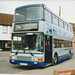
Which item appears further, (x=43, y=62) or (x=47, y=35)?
(x=47, y=35)

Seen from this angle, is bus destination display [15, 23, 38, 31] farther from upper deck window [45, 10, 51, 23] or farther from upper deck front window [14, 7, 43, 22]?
upper deck window [45, 10, 51, 23]

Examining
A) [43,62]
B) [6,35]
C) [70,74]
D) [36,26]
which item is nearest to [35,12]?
[36,26]

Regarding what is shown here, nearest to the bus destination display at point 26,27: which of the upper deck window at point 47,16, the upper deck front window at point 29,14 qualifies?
the upper deck front window at point 29,14

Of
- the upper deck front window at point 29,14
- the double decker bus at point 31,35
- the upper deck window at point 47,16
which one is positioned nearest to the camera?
the double decker bus at point 31,35

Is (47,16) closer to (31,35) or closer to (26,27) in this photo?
(26,27)

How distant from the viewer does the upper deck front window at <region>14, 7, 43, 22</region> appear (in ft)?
32.0

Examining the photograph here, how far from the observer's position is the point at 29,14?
32.7 feet

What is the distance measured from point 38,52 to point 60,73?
148 inches

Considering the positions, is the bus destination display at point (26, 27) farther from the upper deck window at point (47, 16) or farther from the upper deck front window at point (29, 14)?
the upper deck window at point (47, 16)

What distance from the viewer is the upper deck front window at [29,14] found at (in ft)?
32.0

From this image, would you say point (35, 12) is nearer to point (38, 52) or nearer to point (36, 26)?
point (36, 26)

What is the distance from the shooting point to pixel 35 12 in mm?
9852

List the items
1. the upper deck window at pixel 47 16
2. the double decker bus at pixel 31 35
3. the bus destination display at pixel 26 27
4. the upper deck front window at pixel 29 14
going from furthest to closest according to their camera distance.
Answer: the upper deck window at pixel 47 16
the upper deck front window at pixel 29 14
the bus destination display at pixel 26 27
the double decker bus at pixel 31 35

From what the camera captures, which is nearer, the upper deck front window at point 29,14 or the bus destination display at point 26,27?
the bus destination display at point 26,27
